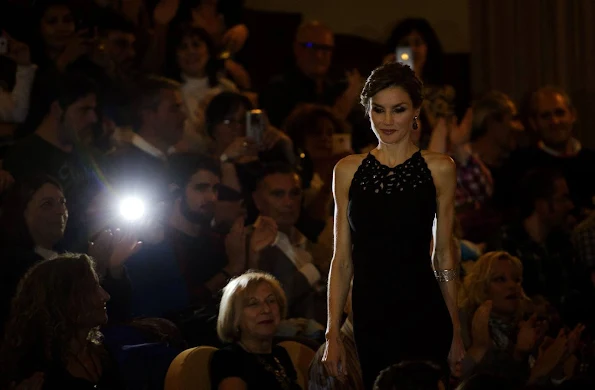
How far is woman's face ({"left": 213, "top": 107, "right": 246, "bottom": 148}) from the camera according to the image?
7066 mm

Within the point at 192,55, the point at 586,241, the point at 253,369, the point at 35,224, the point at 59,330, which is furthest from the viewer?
the point at 192,55

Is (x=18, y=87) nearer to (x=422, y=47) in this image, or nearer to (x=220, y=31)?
(x=220, y=31)

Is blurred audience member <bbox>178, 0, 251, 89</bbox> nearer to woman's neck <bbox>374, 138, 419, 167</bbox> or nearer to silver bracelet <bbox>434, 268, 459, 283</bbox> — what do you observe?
woman's neck <bbox>374, 138, 419, 167</bbox>

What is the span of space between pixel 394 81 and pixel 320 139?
3.41 meters

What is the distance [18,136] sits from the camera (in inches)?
254

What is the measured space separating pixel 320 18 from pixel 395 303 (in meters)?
6.26

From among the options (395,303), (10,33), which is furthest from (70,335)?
(10,33)

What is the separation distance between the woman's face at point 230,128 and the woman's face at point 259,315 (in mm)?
2175

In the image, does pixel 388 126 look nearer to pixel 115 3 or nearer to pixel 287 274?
pixel 287 274

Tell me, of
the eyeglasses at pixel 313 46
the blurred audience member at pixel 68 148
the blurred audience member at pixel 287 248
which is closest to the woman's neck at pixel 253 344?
the blurred audience member at pixel 287 248

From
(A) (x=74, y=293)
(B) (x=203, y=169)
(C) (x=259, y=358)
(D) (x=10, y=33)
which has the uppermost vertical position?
(D) (x=10, y=33)

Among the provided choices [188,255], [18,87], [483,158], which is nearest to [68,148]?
[18,87]

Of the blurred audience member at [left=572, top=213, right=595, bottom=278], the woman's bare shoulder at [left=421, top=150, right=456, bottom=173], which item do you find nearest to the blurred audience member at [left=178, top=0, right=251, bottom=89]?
the blurred audience member at [left=572, top=213, right=595, bottom=278]

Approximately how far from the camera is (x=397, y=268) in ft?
12.7
